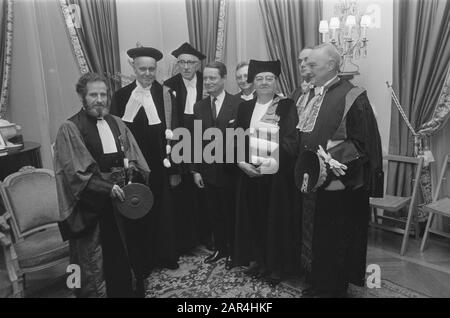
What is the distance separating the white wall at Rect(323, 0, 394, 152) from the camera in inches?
135

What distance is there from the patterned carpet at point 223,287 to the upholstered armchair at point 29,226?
29.3 inches


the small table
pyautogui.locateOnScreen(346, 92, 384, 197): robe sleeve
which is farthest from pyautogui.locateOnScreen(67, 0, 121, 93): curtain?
pyautogui.locateOnScreen(346, 92, 384, 197): robe sleeve

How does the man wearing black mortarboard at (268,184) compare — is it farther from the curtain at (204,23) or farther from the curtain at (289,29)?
the curtain at (204,23)

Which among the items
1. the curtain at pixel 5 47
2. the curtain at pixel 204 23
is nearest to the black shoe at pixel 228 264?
the curtain at pixel 204 23

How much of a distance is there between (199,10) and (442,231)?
3319 millimetres

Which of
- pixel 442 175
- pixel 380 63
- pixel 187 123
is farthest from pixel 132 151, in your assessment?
pixel 442 175

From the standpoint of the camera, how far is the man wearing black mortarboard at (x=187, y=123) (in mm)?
3002

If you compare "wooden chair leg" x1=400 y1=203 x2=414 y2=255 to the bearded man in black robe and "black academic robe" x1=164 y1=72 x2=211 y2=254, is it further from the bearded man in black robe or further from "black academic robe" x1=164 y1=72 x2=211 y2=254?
the bearded man in black robe

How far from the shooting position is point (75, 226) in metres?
2.20

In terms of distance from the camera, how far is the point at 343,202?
2.32 meters

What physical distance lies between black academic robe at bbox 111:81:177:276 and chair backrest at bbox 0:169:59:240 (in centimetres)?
71

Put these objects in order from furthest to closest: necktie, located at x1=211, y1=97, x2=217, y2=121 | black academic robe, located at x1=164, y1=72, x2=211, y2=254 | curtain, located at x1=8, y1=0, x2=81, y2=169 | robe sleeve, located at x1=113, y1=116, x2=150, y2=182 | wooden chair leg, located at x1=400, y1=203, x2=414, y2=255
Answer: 1. curtain, located at x1=8, y1=0, x2=81, y2=169
2. wooden chair leg, located at x1=400, y1=203, x2=414, y2=255
3. black academic robe, located at x1=164, y1=72, x2=211, y2=254
4. necktie, located at x1=211, y1=97, x2=217, y2=121
5. robe sleeve, located at x1=113, y1=116, x2=150, y2=182

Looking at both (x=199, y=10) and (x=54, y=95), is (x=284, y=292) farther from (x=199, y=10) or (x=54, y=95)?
(x=199, y=10)

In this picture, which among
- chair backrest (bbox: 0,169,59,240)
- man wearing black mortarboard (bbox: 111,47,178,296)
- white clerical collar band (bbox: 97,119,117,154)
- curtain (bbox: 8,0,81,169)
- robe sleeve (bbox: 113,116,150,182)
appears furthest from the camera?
curtain (bbox: 8,0,81,169)
